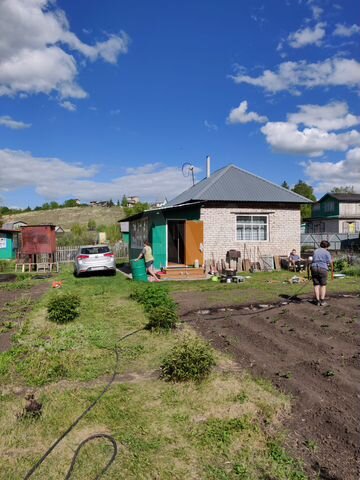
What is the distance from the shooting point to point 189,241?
1791 cm

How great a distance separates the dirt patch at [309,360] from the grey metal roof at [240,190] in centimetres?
878

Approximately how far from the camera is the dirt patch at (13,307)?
25.0 feet

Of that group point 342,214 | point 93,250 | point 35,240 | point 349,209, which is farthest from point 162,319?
point 349,209

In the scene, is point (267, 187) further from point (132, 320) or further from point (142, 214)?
point (132, 320)

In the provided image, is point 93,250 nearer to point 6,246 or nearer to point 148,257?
point 148,257

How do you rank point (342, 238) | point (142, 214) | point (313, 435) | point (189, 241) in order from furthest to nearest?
point (342, 238), point (142, 214), point (189, 241), point (313, 435)

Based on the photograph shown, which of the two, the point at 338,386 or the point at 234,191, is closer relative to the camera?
the point at 338,386

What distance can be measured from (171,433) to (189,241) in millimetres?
14273

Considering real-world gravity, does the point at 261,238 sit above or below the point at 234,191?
below

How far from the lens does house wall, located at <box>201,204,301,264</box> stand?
1841 centimetres

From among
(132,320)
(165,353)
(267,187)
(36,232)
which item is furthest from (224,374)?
(36,232)

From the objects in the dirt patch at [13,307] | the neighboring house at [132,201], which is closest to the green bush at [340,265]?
the dirt patch at [13,307]

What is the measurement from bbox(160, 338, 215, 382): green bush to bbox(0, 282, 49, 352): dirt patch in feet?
10.1

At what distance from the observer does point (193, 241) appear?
17938 millimetres
